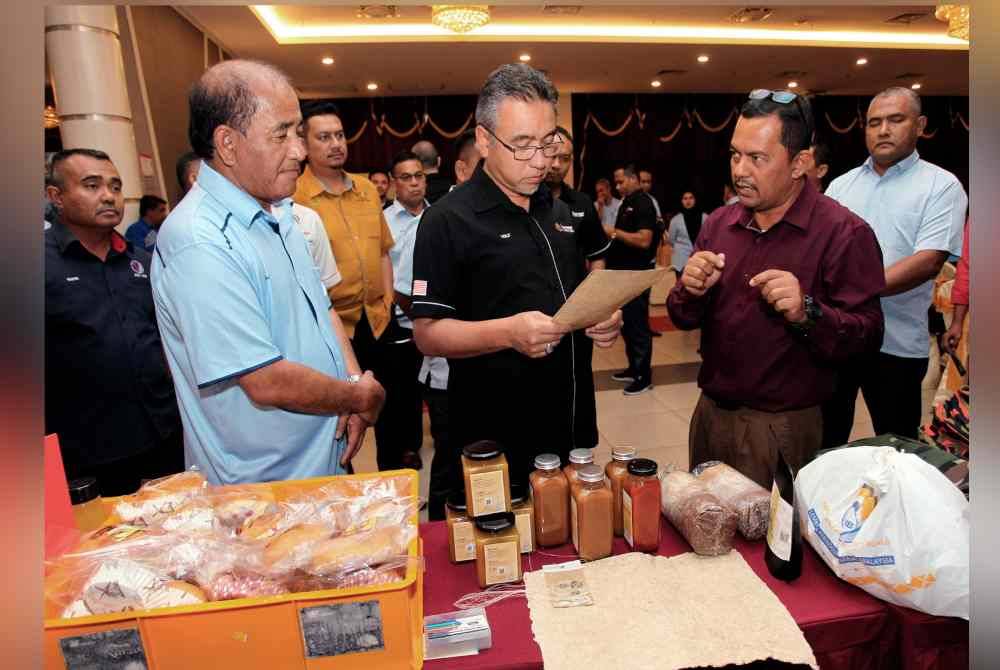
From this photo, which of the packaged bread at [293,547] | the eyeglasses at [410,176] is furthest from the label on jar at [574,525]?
the eyeglasses at [410,176]

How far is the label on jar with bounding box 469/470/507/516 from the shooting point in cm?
115

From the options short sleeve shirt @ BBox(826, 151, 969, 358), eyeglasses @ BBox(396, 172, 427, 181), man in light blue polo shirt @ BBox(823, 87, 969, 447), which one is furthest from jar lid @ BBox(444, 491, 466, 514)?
eyeglasses @ BBox(396, 172, 427, 181)

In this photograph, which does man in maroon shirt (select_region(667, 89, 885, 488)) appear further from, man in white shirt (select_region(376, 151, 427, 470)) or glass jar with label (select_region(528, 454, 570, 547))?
man in white shirt (select_region(376, 151, 427, 470))

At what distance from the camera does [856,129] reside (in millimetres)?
13953

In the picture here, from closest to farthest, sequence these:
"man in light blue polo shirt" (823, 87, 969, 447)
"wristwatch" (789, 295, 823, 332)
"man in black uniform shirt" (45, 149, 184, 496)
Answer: "wristwatch" (789, 295, 823, 332)
"man in black uniform shirt" (45, 149, 184, 496)
"man in light blue polo shirt" (823, 87, 969, 447)

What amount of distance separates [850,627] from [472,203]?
128 cm

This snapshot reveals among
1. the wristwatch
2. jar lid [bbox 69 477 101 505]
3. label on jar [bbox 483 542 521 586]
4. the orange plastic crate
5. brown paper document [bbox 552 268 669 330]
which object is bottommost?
label on jar [bbox 483 542 521 586]

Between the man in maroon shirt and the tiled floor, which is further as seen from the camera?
the tiled floor

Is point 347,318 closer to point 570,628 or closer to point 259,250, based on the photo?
point 259,250

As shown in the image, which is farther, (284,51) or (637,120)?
(637,120)

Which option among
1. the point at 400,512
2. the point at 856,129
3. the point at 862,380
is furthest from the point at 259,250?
the point at 856,129

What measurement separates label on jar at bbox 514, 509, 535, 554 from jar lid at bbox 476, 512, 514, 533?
0.05 meters

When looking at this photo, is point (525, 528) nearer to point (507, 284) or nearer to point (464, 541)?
point (464, 541)

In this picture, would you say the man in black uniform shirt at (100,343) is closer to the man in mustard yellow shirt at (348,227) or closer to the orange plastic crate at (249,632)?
the man in mustard yellow shirt at (348,227)
